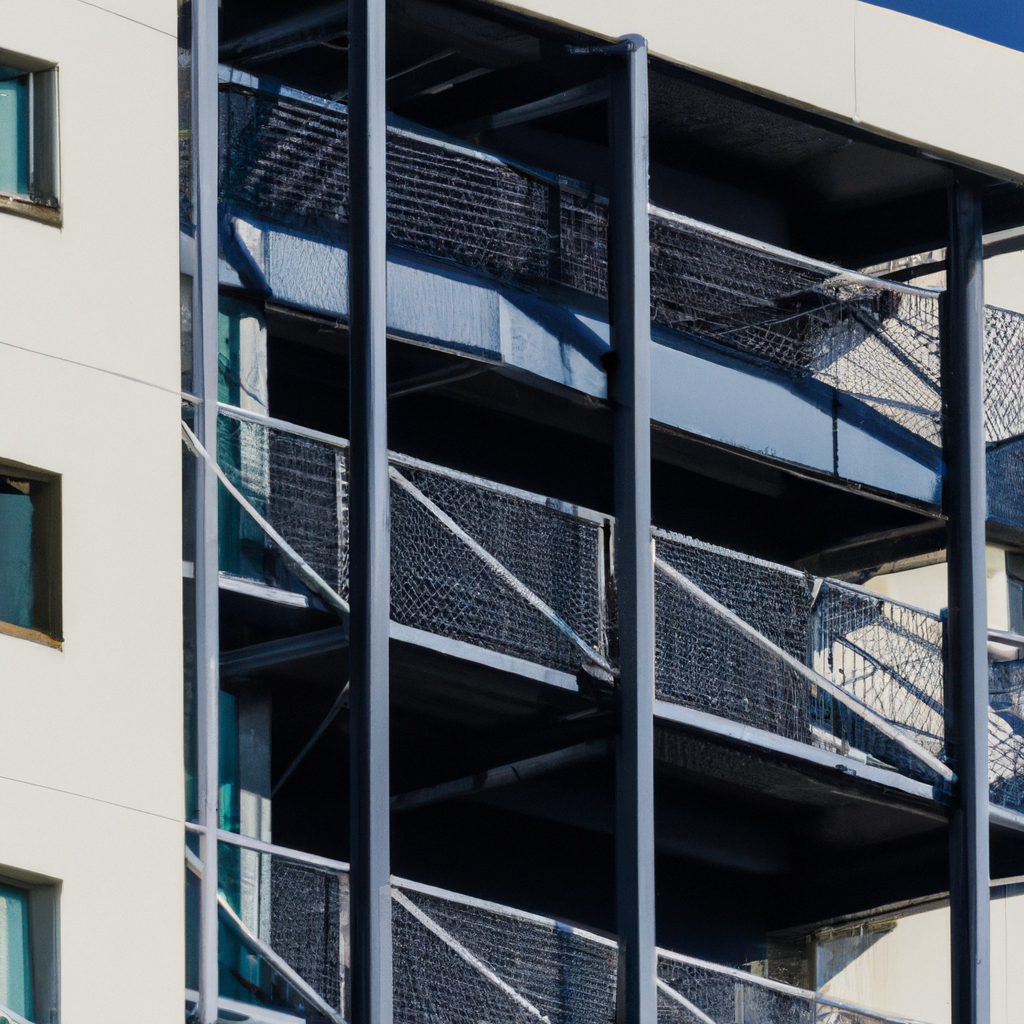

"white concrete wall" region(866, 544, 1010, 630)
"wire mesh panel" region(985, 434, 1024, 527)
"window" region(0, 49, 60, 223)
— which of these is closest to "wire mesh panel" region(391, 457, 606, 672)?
"window" region(0, 49, 60, 223)

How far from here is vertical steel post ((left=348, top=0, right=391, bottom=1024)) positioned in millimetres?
17562

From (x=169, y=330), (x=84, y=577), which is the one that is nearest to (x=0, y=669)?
(x=84, y=577)

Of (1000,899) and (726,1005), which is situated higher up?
(1000,899)

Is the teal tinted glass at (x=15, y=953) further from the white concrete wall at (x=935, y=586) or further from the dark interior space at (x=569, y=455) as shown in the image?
the white concrete wall at (x=935, y=586)

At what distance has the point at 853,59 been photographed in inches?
818

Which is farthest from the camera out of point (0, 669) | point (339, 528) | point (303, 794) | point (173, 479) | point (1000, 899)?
point (1000, 899)

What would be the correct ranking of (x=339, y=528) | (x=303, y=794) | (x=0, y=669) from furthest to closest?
(x=303, y=794) < (x=339, y=528) < (x=0, y=669)

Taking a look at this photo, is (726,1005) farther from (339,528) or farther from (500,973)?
(339,528)

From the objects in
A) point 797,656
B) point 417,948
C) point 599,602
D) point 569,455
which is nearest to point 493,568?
point 599,602

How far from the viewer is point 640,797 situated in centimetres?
1881

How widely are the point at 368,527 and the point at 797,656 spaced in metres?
3.55

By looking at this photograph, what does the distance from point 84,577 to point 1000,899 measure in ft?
29.7

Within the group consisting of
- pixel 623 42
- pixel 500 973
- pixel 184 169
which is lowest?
pixel 500 973

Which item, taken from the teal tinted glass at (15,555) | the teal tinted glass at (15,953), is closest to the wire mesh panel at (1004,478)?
the teal tinted glass at (15,555)
